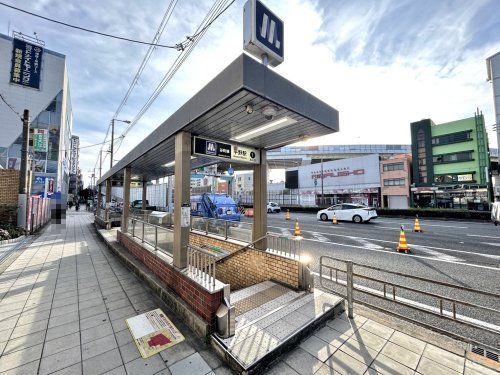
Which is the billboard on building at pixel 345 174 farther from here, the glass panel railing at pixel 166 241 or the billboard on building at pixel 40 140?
the billboard on building at pixel 40 140

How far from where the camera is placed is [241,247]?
7.20 m

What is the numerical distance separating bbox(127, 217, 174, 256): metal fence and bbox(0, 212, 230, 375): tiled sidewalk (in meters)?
1.10

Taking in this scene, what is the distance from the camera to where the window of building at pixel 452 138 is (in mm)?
34156

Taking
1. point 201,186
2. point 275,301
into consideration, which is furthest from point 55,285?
point 201,186

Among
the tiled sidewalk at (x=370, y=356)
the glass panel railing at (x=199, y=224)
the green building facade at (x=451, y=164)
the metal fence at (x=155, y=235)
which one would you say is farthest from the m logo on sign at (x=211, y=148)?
the green building facade at (x=451, y=164)

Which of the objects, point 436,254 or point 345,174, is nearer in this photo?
point 436,254

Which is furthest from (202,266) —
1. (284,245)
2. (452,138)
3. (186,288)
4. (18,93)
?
(18,93)

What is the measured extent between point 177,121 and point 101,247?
30.0ft

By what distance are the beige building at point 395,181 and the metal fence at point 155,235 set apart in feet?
122

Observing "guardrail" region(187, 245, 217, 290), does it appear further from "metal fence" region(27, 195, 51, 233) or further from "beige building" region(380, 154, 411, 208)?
"beige building" region(380, 154, 411, 208)

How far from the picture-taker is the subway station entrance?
355 cm

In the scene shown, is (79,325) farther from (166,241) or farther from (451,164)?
(451,164)

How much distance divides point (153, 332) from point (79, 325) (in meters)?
1.49

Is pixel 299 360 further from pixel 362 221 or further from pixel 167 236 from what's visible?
pixel 362 221
